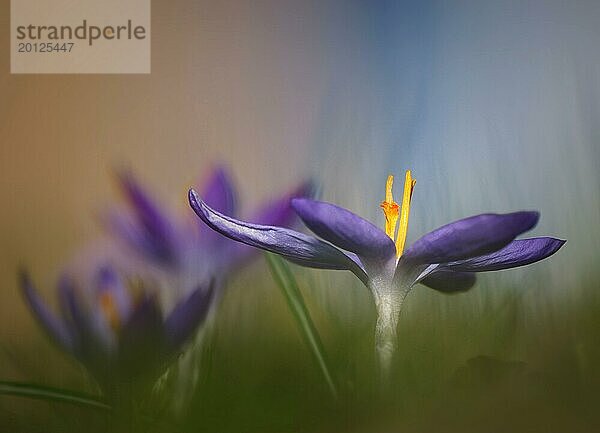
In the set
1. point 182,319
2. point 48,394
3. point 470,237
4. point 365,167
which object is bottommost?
point 48,394

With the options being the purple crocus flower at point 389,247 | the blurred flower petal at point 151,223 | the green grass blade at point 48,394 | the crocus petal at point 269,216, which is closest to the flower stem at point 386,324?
the purple crocus flower at point 389,247

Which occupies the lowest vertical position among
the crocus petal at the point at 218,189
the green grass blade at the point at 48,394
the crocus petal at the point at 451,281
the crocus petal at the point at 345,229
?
the green grass blade at the point at 48,394

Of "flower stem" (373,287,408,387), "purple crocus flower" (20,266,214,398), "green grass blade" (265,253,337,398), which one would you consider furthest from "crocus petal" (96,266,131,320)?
"flower stem" (373,287,408,387)

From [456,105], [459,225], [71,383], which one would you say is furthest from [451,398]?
[71,383]

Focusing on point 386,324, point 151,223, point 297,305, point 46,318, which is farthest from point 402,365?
point 46,318

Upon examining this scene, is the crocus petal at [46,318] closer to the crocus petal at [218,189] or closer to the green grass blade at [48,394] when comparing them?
the green grass blade at [48,394]

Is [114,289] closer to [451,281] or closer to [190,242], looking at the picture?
[190,242]
